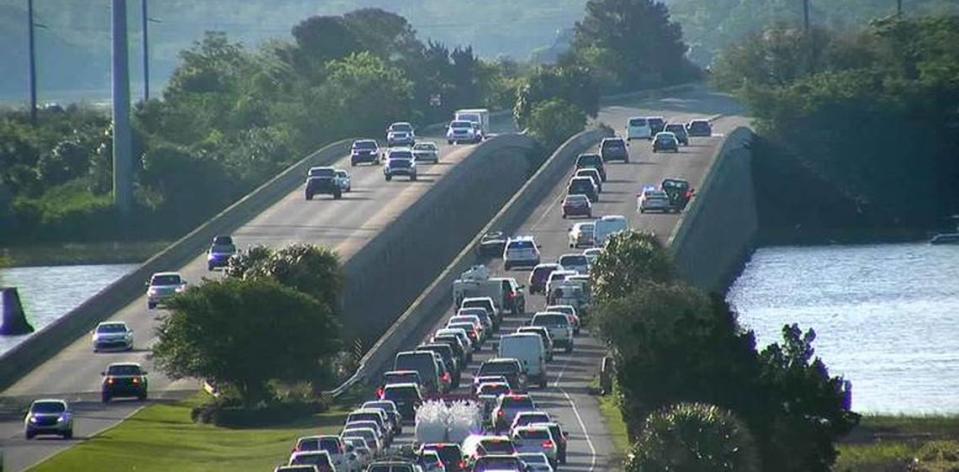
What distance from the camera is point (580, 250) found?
123375 mm

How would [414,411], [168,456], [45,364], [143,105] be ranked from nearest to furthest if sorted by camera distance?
[168,456] → [414,411] → [45,364] → [143,105]

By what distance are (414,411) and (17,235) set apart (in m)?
84.9

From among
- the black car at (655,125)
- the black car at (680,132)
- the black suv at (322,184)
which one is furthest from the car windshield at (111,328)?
the black car at (655,125)

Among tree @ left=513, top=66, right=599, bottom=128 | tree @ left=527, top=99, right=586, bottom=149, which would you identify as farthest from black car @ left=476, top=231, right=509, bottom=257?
tree @ left=513, top=66, right=599, bottom=128

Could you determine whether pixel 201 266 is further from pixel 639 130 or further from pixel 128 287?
pixel 639 130

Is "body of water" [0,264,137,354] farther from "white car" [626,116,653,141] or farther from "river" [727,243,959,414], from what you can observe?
"river" [727,243,959,414]

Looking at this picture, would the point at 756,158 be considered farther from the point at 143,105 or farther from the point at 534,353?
the point at 534,353

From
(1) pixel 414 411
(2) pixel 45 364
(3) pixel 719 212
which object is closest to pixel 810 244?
(3) pixel 719 212

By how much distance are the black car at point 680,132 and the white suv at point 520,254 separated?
1609 inches

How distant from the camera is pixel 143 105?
198750 millimetres

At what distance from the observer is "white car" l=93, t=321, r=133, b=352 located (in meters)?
102

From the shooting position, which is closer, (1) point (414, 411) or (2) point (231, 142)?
(1) point (414, 411)

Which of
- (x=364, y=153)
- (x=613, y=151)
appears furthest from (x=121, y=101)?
(x=613, y=151)

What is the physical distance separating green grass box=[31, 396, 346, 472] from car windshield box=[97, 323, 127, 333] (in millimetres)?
14412
